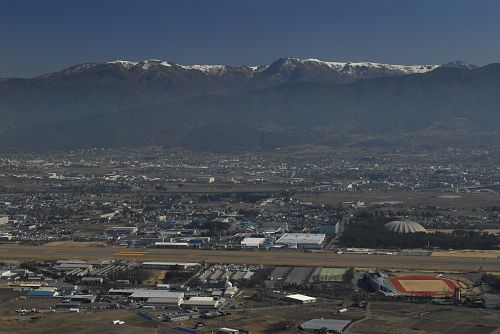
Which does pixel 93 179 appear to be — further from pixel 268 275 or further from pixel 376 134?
pixel 376 134

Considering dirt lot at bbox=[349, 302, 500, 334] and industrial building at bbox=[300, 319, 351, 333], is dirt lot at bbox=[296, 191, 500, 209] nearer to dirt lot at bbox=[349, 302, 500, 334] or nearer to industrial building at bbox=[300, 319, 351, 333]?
dirt lot at bbox=[349, 302, 500, 334]

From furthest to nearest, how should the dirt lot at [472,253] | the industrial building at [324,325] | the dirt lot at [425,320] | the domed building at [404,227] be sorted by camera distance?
the domed building at [404,227] < the dirt lot at [472,253] < the dirt lot at [425,320] < the industrial building at [324,325]

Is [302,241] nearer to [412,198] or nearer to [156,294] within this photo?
[156,294]

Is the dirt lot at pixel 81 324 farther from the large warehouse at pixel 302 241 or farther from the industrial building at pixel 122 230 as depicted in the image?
the industrial building at pixel 122 230

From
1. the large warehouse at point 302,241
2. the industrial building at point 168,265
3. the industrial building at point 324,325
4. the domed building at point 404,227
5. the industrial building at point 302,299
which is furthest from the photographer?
the domed building at point 404,227

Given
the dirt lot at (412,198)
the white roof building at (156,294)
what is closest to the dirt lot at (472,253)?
the white roof building at (156,294)

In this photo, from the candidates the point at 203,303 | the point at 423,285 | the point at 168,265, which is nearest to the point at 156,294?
the point at 203,303
